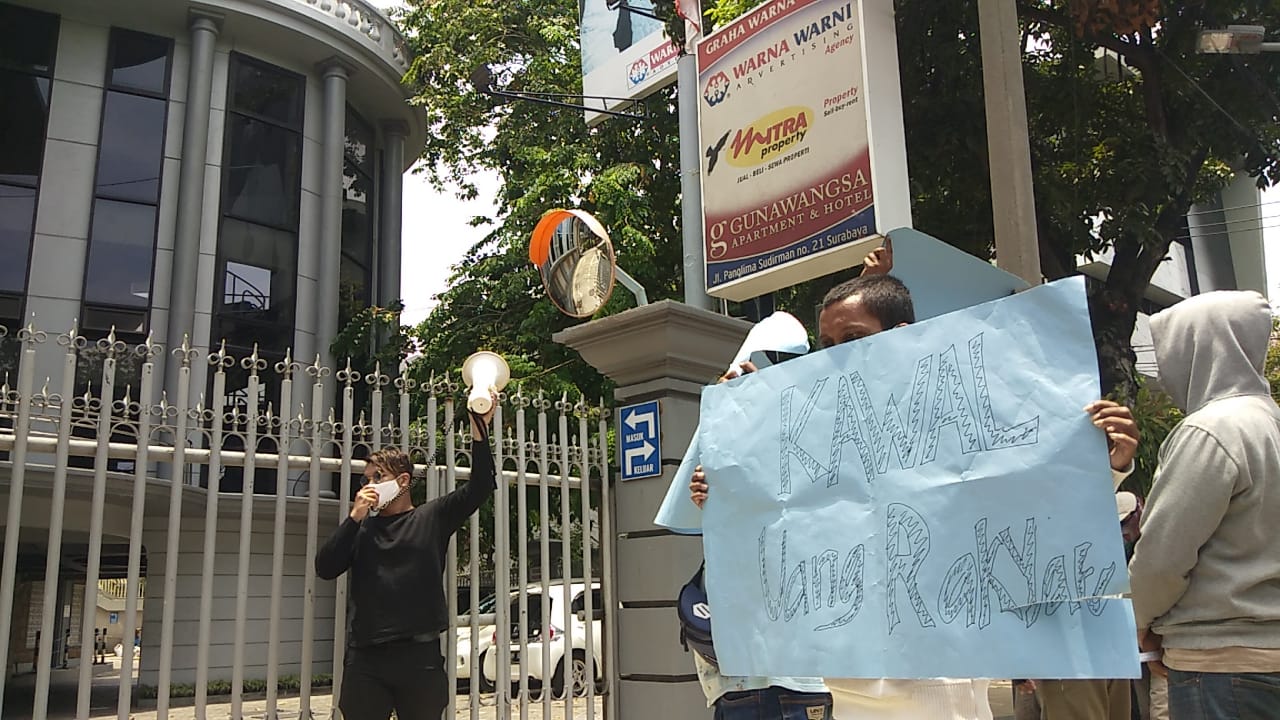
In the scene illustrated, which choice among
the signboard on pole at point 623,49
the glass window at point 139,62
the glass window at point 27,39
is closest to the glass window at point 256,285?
the glass window at point 139,62

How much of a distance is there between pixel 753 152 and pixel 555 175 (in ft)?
20.4

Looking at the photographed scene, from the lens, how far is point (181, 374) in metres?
4.36

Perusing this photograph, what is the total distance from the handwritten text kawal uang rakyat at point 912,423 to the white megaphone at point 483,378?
217 centimetres

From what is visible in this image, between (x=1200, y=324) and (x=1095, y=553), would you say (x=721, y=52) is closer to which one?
(x=1200, y=324)

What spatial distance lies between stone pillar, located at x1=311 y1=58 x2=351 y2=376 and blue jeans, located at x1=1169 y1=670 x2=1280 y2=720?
15.3m

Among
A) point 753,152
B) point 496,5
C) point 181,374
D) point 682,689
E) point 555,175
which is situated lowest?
point 682,689

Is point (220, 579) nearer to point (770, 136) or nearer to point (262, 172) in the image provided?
point (262, 172)

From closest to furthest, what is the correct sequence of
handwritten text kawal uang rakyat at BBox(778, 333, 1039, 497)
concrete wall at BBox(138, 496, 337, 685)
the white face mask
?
handwritten text kawal uang rakyat at BBox(778, 333, 1039, 497)
the white face mask
concrete wall at BBox(138, 496, 337, 685)

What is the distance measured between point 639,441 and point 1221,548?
11.7 feet

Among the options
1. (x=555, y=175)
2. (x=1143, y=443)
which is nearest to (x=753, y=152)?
(x=1143, y=443)

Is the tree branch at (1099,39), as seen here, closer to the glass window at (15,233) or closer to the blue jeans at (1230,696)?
the blue jeans at (1230,696)

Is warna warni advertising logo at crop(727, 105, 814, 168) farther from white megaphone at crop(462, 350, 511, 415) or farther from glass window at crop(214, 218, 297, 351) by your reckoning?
glass window at crop(214, 218, 297, 351)

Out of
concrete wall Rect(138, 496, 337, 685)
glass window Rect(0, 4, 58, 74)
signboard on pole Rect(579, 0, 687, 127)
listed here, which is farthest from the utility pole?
glass window Rect(0, 4, 58, 74)

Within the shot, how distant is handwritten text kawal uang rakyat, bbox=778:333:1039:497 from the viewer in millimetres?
2180
